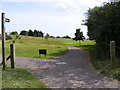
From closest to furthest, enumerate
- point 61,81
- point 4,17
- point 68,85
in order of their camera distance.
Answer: point 68,85
point 61,81
point 4,17

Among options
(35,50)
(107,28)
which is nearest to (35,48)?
(35,50)

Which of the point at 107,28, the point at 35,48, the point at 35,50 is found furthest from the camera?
the point at 35,48

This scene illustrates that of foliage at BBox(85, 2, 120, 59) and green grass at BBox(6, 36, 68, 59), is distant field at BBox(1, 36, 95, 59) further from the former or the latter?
foliage at BBox(85, 2, 120, 59)

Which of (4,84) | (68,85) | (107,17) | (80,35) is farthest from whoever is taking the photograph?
(80,35)

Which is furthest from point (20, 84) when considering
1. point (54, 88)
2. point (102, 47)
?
point (102, 47)

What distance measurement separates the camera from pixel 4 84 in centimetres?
506

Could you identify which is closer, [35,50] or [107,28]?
[107,28]

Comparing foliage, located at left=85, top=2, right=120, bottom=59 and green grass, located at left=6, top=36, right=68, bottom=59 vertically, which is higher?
foliage, located at left=85, top=2, right=120, bottom=59

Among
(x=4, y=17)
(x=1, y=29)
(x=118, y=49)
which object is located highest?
(x=4, y=17)

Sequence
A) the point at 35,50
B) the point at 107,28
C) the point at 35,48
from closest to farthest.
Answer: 1. the point at 107,28
2. the point at 35,50
3. the point at 35,48

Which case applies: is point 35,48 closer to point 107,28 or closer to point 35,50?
point 35,50

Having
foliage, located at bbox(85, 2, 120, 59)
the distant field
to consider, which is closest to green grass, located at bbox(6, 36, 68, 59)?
the distant field

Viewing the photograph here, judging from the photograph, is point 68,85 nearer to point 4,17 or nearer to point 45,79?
point 45,79

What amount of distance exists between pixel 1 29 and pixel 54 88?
3.57 metres
